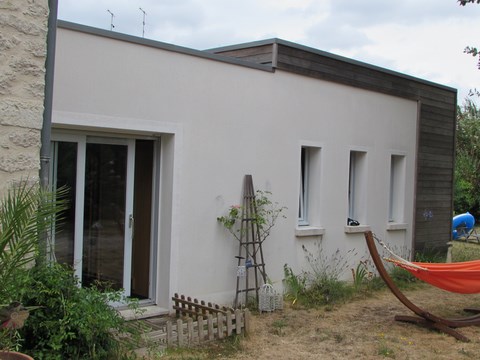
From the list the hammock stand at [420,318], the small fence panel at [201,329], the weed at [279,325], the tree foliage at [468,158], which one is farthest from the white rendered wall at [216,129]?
the tree foliage at [468,158]

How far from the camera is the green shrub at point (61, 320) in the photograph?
4.59 m

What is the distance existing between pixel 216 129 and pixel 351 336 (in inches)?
122

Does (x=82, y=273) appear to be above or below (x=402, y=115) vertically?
below

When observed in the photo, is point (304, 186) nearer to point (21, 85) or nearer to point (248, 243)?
point (248, 243)

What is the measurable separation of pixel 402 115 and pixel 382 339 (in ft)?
18.6

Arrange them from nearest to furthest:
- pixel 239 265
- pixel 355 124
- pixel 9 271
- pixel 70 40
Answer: pixel 9 271, pixel 70 40, pixel 239 265, pixel 355 124

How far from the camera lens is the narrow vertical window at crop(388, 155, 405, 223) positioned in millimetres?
11523

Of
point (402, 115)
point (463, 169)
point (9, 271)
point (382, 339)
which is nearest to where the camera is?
point (9, 271)

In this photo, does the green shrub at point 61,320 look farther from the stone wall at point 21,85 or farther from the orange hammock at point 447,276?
the orange hammock at point 447,276

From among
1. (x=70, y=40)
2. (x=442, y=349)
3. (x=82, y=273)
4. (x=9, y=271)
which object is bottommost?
(x=442, y=349)

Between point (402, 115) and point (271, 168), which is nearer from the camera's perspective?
point (271, 168)

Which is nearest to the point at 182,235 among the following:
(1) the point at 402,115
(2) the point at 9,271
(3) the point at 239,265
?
(3) the point at 239,265

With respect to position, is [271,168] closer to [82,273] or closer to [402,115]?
[82,273]

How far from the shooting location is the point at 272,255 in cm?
871
